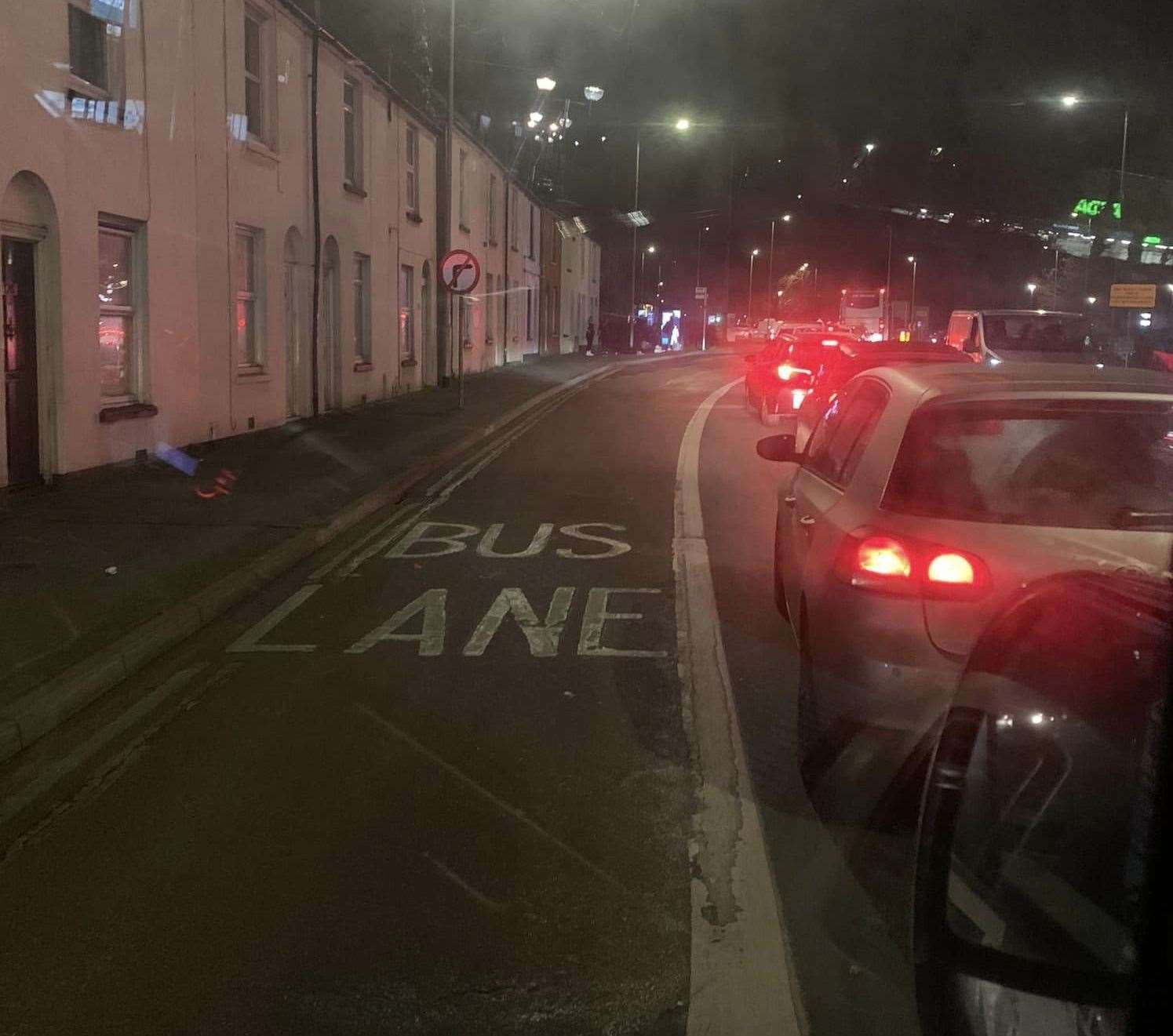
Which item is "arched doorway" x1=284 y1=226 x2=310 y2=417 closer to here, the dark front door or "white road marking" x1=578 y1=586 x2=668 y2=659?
the dark front door

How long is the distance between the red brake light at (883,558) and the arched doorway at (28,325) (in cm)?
904

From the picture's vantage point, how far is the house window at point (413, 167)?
2725cm

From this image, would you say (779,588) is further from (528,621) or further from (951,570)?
(951,570)

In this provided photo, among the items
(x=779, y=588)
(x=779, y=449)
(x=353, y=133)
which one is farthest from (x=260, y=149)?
(x=779, y=588)

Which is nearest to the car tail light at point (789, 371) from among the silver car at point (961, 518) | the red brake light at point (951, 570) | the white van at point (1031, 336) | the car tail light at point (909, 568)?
the white van at point (1031, 336)

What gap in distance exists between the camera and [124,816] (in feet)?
16.4

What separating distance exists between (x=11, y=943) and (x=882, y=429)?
3.57 metres

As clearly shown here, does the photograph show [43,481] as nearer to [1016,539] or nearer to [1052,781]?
[1016,539]

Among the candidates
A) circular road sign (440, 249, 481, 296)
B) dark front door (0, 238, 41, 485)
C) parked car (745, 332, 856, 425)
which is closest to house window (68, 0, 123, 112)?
dark front door (0, 238, 41, 485)

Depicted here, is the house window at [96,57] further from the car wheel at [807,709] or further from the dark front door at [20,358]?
the car wheel at [807,709]

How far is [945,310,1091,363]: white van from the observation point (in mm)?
18875

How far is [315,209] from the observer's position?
20.3m

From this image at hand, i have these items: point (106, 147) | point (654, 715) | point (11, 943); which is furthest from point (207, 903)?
point (106, 147)

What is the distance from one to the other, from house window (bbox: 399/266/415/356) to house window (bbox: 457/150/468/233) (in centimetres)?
571
